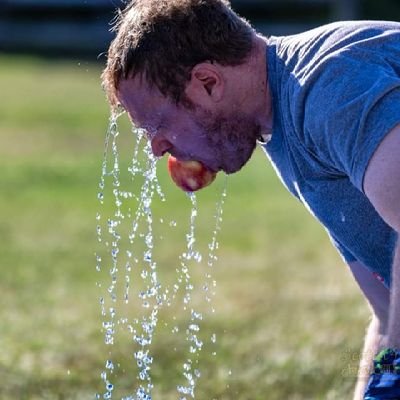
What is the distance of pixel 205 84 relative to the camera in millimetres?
3025

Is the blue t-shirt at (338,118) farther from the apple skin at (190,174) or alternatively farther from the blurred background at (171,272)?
the blurred background at (171,272)

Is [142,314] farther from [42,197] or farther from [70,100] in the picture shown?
[70,100]

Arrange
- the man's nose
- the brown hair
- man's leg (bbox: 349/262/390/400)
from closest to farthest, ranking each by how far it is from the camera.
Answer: the brown hair
the man's nose
man's leg (bbox: 349/262/390/400)

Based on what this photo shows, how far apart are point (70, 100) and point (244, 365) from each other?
14463 mm

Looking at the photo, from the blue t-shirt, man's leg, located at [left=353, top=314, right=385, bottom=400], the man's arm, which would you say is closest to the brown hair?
the blue t-shirt

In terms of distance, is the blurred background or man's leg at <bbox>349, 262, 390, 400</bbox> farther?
the blurred background

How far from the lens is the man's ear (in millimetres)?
3000

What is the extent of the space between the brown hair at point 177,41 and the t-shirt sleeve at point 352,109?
0.31m

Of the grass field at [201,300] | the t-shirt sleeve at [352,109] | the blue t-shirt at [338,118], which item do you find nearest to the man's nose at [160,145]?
the blue t-shirt at [338,118]

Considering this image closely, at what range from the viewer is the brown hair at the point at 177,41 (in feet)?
9.80

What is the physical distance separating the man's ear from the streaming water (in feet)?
1.09

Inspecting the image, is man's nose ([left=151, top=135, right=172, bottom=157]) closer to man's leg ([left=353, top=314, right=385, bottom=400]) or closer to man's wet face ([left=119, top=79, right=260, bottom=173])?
man's wet face ([left=119, top=79, right=260, bottom=173])

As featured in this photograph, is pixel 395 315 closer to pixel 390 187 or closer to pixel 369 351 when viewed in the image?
pixel 390 187

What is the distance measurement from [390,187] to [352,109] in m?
0.20
